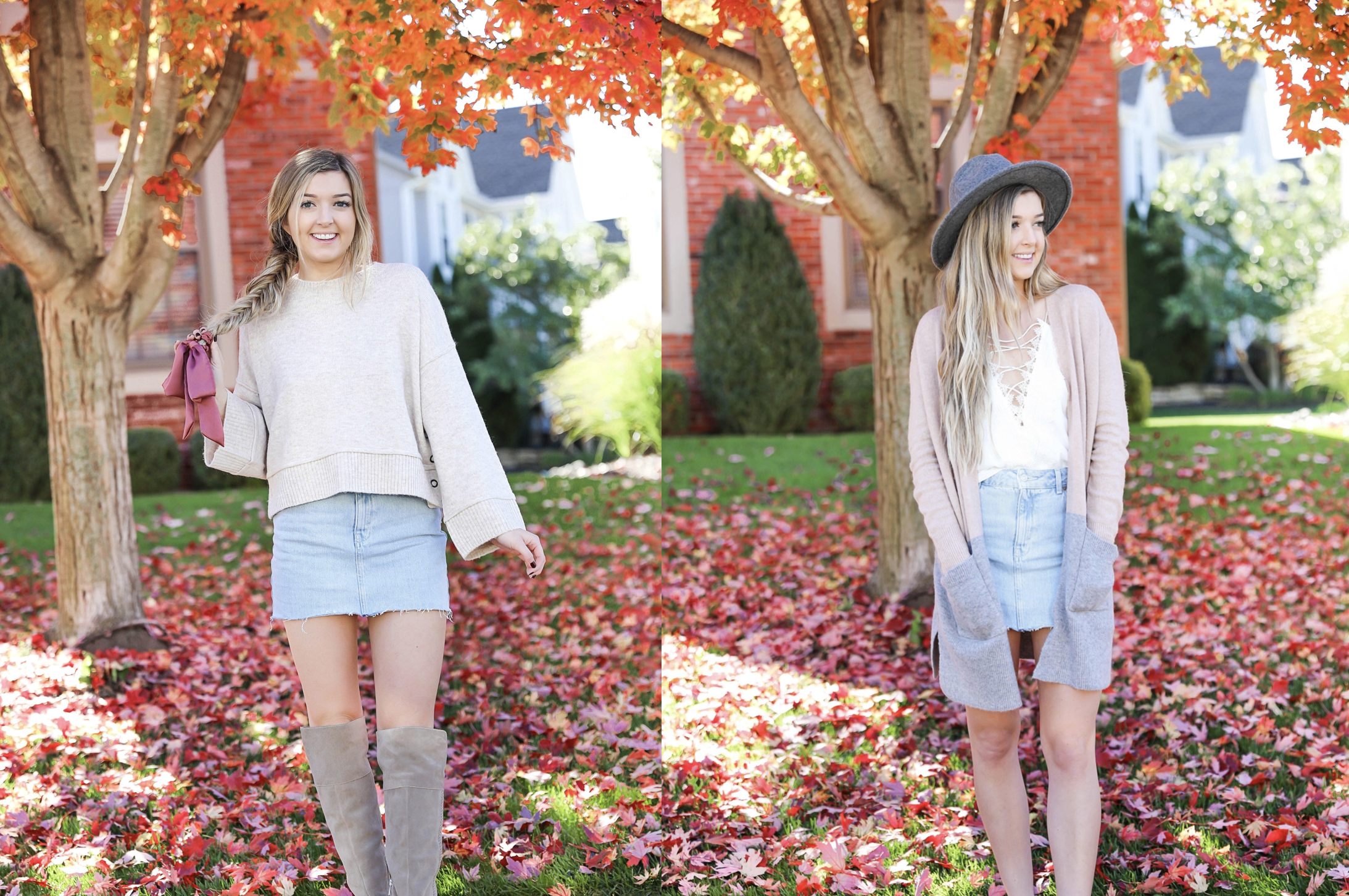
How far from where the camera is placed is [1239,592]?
600cm

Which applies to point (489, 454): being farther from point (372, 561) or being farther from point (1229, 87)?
point (1229, 87)

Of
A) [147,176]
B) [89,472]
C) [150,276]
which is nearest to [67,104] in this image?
[147,176]

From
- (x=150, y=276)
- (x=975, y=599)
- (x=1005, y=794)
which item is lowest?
(x=1005, y=794)

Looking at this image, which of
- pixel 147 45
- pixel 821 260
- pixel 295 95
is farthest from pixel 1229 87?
pixel 147 45

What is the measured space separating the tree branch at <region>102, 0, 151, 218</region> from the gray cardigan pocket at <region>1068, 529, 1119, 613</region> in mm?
4902

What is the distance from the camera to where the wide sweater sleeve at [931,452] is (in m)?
2.67

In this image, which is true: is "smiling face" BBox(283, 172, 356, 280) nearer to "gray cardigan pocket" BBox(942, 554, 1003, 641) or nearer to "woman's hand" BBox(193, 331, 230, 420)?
"woman's hand" BBox(193, 331, 230, 420)

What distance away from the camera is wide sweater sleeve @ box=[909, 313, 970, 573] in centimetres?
267

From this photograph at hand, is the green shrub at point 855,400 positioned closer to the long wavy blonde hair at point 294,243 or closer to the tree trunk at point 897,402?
the tree trunk at point 897,402

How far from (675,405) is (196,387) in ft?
25.2

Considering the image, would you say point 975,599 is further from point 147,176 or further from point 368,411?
point 147,176

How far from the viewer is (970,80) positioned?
522 centimetres

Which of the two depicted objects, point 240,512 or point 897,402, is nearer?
point 897,402

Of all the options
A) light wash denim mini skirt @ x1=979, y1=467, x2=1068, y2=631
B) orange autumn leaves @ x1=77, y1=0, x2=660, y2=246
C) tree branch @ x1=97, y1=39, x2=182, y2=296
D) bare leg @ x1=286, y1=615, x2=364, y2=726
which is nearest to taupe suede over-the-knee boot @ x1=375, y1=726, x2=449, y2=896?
bare leg @ x1=286, y1=615, x2=364, y2=726
